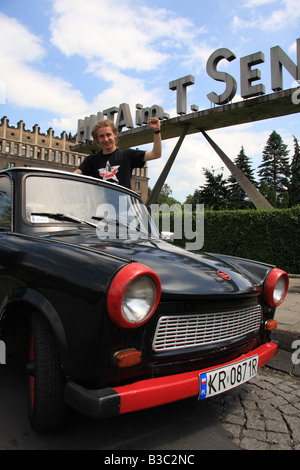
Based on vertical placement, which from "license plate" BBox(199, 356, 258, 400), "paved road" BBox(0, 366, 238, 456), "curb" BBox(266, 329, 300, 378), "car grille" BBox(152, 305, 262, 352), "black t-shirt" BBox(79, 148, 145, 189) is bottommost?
"curb" BBox(266, 329, 300, 378)

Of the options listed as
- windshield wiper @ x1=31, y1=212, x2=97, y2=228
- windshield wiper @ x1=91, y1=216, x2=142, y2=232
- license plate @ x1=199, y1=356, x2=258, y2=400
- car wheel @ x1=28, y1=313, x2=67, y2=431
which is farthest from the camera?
windshield wiper @ x1=91, y1=216, x2=142, y2=232

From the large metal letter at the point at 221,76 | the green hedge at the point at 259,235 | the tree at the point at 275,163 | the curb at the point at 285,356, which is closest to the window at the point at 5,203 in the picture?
the curb at the point at 285,356

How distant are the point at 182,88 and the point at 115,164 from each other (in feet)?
69.2

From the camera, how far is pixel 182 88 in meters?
23.0

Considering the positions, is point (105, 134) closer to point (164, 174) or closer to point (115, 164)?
point (115, 164)

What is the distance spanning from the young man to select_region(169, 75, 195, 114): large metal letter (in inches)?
799

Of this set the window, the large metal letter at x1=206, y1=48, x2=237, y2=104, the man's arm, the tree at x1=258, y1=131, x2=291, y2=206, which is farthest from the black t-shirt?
the tree at x1=258, y1=131, x2=291, y2=206

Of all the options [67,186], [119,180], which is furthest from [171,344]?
[119,180]

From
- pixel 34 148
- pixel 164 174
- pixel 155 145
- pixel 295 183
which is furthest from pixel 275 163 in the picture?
pixel 155 145

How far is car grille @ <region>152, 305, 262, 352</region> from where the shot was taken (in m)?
1.91

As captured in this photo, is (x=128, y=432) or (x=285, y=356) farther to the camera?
(x=285, y=356)

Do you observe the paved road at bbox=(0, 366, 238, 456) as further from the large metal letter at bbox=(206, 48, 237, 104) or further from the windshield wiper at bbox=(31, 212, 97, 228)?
the large metal letter at bbox=(206, 48, 237, 104)

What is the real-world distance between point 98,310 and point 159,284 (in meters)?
0.33

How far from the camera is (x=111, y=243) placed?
101 inches
